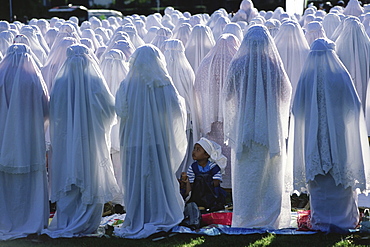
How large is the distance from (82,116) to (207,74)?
78.3 inches

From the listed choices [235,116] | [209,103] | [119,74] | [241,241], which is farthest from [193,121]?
[241,241]

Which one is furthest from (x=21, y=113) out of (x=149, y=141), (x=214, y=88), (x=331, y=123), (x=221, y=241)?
(x=331, y=123)

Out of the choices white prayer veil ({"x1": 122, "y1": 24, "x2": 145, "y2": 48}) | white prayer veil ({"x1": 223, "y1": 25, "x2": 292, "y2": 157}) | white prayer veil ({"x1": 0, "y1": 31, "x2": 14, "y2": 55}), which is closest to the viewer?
white prayer veil ({"x1": 223, "y1": 25, "x2": 292, "y2": 157})

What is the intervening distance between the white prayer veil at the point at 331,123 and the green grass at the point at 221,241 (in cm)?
45

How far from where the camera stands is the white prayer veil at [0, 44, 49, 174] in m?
5.80

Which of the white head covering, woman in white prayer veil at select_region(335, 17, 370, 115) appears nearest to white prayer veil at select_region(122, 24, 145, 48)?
woman in white prayer veil at select_region(335, 17, 370, 115)

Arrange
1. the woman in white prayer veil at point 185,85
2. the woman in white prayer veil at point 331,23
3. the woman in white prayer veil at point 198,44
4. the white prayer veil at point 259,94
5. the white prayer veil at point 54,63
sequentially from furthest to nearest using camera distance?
the woman in white prayer veil at point 331,23 → the woman in white prayer veil at point 198,44 → the white prayer veil at point 54,63 → the woman in white prayer veil at point 185,85 → the white prayer veil at point 259,94

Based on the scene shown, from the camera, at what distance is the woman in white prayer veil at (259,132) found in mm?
5703

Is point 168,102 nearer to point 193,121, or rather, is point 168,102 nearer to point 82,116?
A: point 82,116

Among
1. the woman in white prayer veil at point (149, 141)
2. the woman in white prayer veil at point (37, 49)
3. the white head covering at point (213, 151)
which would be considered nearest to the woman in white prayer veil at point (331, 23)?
the woman in white prayer veil at point (37, 49)

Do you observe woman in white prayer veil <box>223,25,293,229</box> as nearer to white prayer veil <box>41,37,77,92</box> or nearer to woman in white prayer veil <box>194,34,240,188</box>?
woman in white prayer veil <box>194,34,240,188</box>

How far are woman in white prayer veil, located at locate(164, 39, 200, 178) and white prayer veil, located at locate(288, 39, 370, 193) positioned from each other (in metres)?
2.05

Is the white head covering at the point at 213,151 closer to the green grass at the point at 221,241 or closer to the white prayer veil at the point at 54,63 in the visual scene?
the green grass at the point at 221,241

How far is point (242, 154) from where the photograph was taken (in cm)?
580
